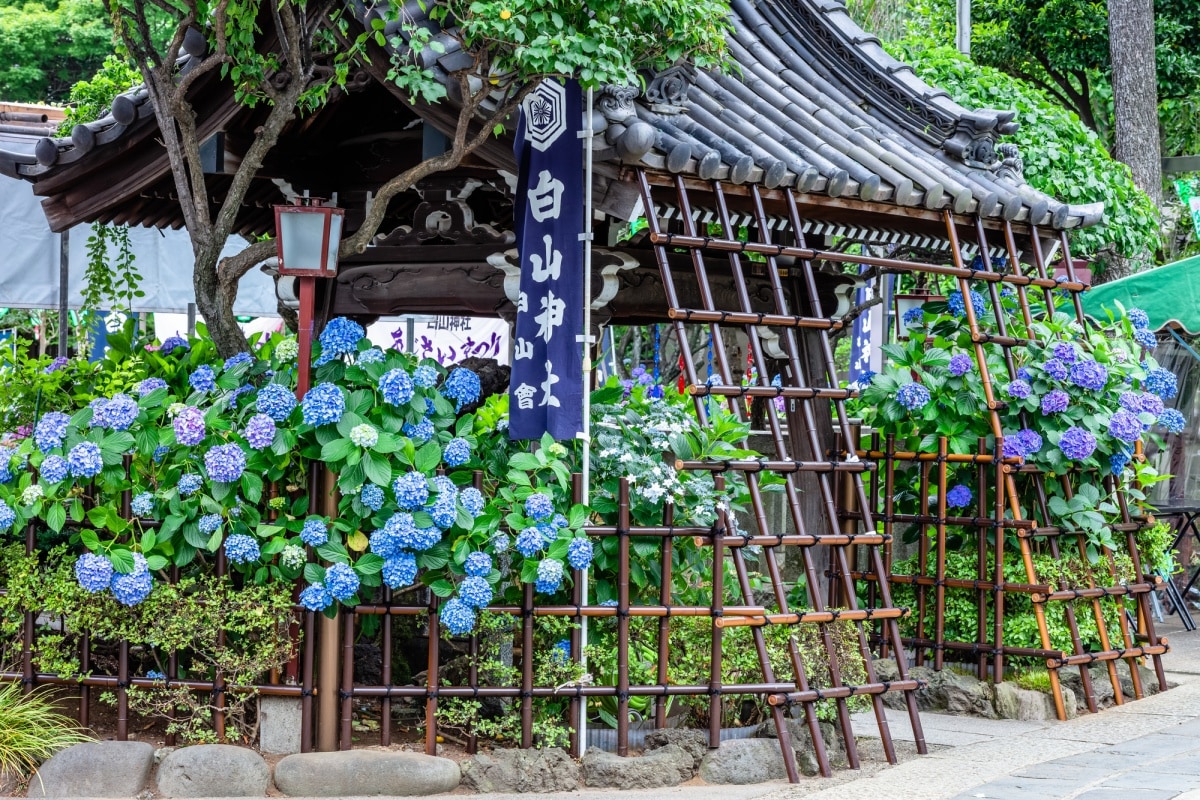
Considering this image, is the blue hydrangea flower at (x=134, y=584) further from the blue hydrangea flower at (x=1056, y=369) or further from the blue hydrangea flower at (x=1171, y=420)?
the blue hydrangea flower at (x=1171, y=420)

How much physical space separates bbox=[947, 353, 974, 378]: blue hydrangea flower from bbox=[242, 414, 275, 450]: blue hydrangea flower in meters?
4.21

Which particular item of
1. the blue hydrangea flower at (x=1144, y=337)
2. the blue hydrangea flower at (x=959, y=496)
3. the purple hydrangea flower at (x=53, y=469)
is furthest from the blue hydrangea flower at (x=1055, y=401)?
the purple hydrangea flower at (x=53, y=469)

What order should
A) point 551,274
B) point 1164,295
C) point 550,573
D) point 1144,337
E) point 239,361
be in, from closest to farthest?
point 550,573 < point 551,274 < point 239,361 < point 1144,337 < point 1164,295

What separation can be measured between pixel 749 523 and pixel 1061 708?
2950 millimetres

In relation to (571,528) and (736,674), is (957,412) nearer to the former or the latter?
(736,674)

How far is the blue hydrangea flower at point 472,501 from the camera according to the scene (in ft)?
18.2

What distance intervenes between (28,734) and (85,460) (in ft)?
4.03

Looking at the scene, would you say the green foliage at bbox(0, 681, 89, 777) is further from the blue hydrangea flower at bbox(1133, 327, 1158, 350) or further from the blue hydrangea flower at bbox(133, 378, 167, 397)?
the blue hydrangea flower at bbox(1133, 327, 1158, 350)

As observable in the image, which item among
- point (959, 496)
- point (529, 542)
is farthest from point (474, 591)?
point (959, 496)

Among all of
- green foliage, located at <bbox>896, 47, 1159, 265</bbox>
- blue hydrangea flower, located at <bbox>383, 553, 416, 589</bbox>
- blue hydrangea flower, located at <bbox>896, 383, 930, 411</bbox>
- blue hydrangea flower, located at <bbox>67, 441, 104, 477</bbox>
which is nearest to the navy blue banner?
blue hydrangea flower, located at <bbox>383, 553, 416, 589</bbox>

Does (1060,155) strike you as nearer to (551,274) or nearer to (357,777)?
(551,274)

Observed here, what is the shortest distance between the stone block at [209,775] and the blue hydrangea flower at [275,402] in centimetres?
150

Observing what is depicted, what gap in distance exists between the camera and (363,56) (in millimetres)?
6035

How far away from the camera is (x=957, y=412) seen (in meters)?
7.65
